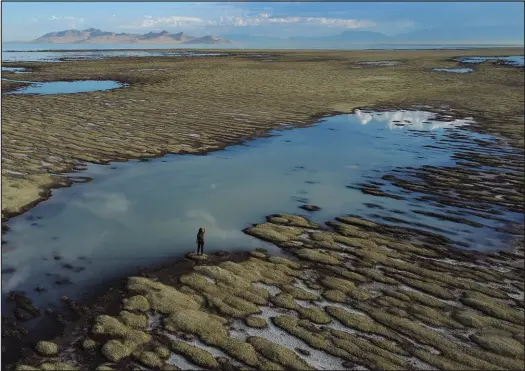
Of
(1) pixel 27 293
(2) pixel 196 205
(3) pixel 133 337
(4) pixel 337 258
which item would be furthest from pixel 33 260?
(4) pixel 337 258

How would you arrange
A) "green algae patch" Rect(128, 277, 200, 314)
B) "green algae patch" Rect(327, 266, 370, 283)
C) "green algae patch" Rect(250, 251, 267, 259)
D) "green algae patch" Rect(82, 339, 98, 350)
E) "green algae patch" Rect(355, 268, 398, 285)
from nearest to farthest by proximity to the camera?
1. "green algae patch" Rect(82, 339, 98, 350)
2. "green algae patch" Rect(128, 277, 200, 314)
3. "green algae patch" Rect(355, 268, 398, 285)
4. "green algae patch" Rect(327, 266, 370, 283)
5. "green algae patch" Rect(250, 251, 267, 259)

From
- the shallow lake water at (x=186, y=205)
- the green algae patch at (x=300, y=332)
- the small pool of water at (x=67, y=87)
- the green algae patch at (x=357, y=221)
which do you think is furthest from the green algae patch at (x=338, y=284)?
the small pool of water at (x=67, y=87)

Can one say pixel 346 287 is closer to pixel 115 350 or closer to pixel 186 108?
pixel 115 350

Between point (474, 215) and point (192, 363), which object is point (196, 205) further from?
point (474, 215)

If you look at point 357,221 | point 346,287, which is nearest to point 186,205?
point 357,221

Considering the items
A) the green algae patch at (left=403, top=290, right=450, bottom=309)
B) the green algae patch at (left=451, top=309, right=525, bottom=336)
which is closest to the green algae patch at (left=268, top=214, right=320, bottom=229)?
the green algae patch at (left=403, top=290, right=450, bottom=309)

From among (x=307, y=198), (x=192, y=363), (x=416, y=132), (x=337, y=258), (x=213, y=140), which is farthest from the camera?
(x=416, y=132)

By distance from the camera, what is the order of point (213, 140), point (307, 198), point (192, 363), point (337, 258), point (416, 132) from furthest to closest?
point (416, 132)
point (213, 140)
point (307, 198)
point (337, 258)
point (192, 363)

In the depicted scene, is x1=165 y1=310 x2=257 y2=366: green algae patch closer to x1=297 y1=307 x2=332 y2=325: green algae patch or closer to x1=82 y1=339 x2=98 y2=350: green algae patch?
x1=82 y1=339 x2=98 y2=350: green algae patch
